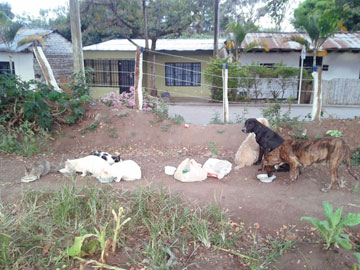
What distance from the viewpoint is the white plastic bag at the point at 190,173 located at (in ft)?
17.1

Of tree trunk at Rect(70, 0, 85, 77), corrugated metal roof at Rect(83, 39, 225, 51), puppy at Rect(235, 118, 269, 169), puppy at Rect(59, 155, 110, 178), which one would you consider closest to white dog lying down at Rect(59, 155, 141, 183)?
puppy at Rect(59, 155, 110, 178)

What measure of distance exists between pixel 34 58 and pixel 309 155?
16.0 metres

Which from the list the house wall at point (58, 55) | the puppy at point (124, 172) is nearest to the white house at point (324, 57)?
the house wall at point (58, 55)

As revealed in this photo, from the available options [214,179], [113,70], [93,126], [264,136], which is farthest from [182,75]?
[214,179]

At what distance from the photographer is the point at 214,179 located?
214 inches

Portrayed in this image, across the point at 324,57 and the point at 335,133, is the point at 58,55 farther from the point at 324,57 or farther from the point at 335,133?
the point at 335,133

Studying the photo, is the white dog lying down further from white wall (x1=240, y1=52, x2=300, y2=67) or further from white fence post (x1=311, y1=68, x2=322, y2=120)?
white wall (x1=240, y1=52, x2=300, y2=67)

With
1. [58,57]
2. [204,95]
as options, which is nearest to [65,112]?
[204,95]

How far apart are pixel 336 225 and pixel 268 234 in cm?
77

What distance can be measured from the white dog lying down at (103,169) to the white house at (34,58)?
1167 centimetres

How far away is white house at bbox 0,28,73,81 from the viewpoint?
1692 cm

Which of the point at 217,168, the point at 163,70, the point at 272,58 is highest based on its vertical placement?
the point at 272,58

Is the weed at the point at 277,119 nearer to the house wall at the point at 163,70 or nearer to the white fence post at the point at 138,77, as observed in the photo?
the white fence post at the point at 138,77

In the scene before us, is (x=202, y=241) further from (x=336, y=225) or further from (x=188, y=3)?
(x=188, y=3)
